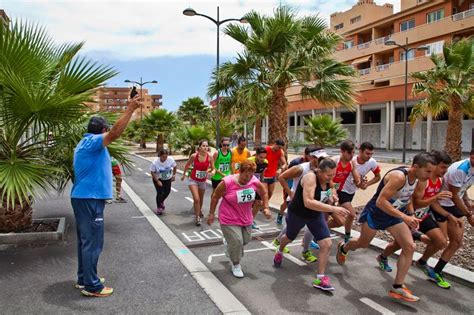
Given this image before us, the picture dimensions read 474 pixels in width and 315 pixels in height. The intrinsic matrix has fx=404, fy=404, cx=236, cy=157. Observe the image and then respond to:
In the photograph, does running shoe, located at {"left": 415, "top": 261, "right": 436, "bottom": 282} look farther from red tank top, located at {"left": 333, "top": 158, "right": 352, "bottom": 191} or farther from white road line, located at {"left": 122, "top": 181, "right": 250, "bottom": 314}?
white road line, located at {"left": 122, "top": 181, "right": 250, "bottom": 314}

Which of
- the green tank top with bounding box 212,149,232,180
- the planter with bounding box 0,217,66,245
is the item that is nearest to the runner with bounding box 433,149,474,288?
the green tank top with bounding box 212,149,232,180

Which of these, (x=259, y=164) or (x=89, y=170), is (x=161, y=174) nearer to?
(x=259, y=164)

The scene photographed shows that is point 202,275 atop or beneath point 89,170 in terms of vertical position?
beneath

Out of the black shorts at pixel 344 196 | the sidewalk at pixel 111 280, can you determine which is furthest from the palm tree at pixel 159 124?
the black shorts at pixel 344 196

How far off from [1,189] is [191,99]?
3906 cm

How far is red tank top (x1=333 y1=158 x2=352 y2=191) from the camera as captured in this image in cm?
616

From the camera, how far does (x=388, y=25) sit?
42.8m

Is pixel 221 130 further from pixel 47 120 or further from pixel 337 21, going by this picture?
pixel 337 21

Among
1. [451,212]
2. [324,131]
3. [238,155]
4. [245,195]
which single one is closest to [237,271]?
[245,195]

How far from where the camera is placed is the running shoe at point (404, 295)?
4219mm

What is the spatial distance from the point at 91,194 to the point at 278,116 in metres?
10.6

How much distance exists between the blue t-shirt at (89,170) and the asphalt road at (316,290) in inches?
73.7

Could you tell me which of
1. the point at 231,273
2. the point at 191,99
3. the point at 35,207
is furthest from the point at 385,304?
the point at 191,99

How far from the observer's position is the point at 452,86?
52.9 ft
